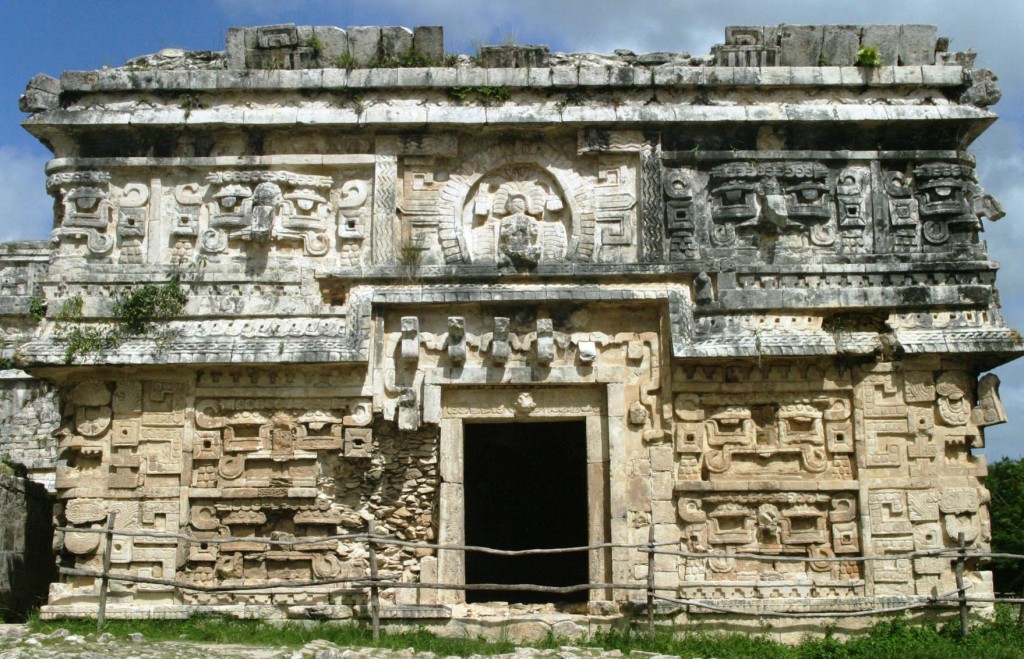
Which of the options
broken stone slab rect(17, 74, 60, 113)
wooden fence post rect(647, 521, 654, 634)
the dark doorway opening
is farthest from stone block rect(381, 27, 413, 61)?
wooden fence post rect(647, 521, 654, 634)

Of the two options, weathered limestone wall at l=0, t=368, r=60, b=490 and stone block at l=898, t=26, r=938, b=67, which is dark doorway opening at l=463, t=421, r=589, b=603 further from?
stone block at l=898, t=26, r=938, b=67

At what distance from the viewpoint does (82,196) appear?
11766mm

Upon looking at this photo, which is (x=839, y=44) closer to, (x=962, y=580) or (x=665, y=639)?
(x=962, y=580)

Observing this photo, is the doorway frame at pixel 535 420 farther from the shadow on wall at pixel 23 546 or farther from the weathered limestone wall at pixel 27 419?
the weathered limestone wall at pixel 27 419

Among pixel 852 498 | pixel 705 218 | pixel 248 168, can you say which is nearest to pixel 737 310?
pixel 705 218

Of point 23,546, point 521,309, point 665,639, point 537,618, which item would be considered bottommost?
point 665,639

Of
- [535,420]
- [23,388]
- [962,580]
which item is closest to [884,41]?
[535,420]

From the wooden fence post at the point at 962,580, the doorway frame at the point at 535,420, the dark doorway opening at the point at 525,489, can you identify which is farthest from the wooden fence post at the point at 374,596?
the wooden fence post at the point at 962,580

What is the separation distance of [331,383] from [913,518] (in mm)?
5907

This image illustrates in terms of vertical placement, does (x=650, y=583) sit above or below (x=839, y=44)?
below

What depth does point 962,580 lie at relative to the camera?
421 inches

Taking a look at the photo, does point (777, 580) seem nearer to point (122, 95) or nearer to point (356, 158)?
point (356, 158)

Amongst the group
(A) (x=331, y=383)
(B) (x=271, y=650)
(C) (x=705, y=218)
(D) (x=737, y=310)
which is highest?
(C) (x=705, y=218)

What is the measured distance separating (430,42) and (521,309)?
3.07m
